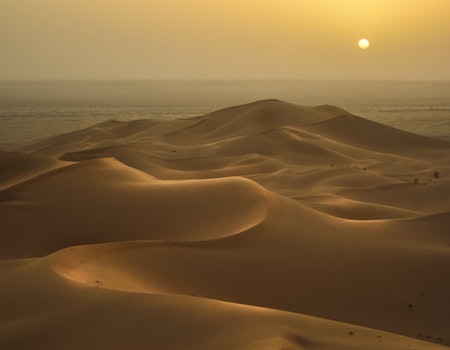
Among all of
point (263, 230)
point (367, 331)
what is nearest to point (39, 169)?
point (263, 230)

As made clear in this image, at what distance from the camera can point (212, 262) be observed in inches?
192

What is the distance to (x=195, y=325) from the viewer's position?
3318mm

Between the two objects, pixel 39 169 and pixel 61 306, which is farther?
pixel 39 169

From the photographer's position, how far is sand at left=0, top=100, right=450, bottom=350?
3328 millimetres

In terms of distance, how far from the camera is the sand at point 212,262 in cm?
333

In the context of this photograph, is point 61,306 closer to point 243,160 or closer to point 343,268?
point 343,268

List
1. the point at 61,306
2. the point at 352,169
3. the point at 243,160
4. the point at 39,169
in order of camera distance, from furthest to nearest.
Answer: the point at 243,160, the point at 352,169, the point at 39,169, the point at 61,306

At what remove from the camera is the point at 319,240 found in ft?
18.2

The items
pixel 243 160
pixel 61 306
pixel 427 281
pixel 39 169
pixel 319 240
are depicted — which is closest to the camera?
pixel 61 306

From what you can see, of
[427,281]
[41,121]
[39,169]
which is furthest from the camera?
[41,121]

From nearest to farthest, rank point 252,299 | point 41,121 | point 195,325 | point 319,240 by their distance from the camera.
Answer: point 195,325 → point 252,299 → point 319,240 → point 41,121

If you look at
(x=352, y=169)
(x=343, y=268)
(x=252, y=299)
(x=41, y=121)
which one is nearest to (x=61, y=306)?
(x=252, y=299)

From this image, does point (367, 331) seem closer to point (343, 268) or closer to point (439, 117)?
point (343, 268)

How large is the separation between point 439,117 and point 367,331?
1203 inches
